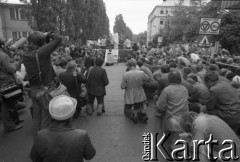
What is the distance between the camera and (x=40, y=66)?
349cm

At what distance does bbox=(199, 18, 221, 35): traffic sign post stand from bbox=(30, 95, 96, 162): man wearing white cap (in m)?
6.63

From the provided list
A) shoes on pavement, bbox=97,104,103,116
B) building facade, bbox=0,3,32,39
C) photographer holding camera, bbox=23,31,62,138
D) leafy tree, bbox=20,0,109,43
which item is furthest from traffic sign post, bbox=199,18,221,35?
building facade, bbox=0,3,32,39

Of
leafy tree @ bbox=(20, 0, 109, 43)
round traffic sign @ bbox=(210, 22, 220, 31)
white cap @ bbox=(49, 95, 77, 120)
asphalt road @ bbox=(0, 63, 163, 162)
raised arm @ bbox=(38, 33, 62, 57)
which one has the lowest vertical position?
Result: asphalt road @ bbox=(0, 63, 163, 162)

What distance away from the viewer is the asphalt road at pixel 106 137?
4316mm

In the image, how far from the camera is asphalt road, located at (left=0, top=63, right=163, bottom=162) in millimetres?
4316

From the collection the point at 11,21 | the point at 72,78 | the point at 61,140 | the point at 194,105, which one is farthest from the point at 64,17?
the point at 61,140

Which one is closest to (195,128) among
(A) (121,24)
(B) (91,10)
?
(B) (91,10)

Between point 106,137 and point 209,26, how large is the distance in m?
5.18

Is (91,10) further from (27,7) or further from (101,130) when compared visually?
(101,130)

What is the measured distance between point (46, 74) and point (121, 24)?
104 m

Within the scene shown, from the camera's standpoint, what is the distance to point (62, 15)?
67.6ft

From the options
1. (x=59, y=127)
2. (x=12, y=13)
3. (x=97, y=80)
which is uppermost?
(x=12, y=13)

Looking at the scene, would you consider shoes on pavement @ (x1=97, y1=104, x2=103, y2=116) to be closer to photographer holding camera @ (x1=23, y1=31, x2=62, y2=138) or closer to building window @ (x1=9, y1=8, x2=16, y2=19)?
photographer holding camera @ (x1=23, y1=31, x2=62, y2=138)

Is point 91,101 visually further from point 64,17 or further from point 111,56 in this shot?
point 64,17
